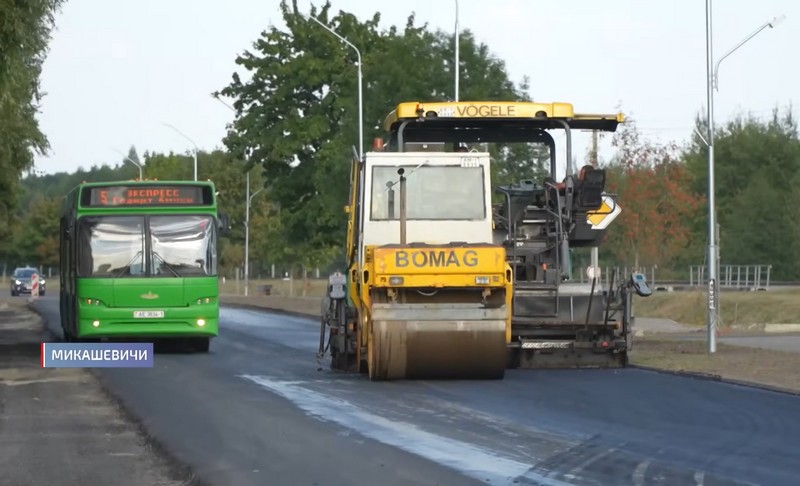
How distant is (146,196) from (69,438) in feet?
46.1

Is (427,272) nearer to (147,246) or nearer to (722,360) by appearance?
(722,360)

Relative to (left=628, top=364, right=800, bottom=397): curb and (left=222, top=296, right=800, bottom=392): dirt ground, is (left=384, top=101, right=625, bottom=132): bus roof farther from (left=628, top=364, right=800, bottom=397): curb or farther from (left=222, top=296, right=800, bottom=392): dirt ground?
(left=222, top=296, right=800, bottom=392): dirt ground

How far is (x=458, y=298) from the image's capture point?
65.4 ft

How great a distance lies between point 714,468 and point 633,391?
23.3 ft

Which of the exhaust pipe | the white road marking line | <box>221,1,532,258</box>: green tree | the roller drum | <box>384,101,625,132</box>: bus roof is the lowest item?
the white road marking line

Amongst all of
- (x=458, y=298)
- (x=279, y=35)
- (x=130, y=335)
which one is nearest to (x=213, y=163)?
(x=279, y=35)

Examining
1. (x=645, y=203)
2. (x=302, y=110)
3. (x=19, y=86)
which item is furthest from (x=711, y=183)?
(x=302, y=110)

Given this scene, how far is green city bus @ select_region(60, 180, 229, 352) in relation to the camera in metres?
27.0

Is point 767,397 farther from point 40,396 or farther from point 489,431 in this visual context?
point 40,396

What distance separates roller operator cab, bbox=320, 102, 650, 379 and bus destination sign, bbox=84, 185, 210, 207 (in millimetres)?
6372

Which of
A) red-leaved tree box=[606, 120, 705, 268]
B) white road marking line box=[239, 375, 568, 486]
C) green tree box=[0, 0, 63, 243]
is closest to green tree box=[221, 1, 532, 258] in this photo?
red-leaved tree box=[606, 120, 705, 268]

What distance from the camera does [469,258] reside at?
1961cm

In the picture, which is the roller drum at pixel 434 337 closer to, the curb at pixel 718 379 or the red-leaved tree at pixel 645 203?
the curb at pixel 718 379

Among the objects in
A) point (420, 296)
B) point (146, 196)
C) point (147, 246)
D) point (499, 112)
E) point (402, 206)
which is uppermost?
point (499, 112)
